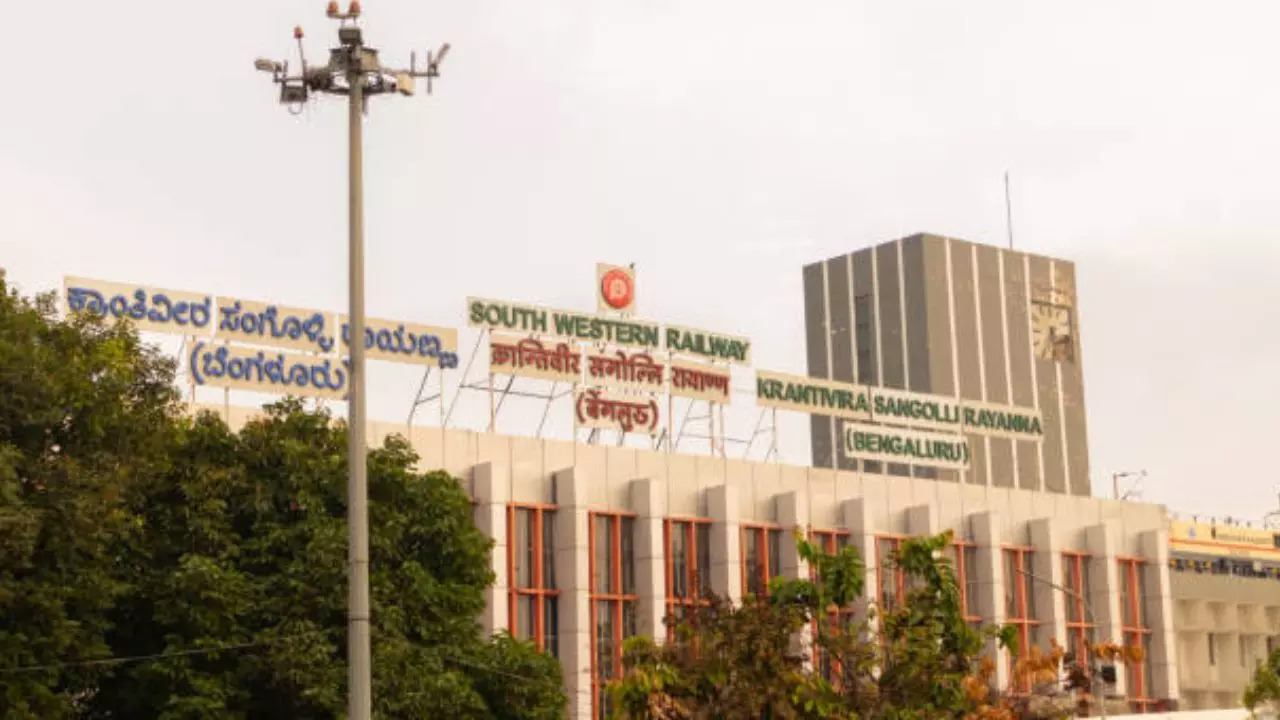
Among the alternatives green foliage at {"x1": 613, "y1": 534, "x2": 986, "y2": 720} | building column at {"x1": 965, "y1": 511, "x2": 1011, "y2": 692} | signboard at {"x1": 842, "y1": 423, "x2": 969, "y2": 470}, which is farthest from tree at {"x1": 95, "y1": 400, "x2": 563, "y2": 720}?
building column at {"x1": 965, "y1": 511, "x2": 1011, "y2": 692}

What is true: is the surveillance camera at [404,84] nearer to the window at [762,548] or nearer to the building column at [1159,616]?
the window at [762,548]

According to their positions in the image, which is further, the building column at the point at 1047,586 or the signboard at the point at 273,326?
the building column at the point at 1047,586

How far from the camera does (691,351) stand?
80.1 meters

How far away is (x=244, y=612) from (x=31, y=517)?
24.8ft

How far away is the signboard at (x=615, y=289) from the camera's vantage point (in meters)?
78.5

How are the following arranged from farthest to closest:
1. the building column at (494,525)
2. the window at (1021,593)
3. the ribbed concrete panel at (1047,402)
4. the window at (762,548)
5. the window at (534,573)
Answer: the ribbed concrete panel at (1047,402) < the window at (1021,593) < the window at (762,548) < the window at (534,573) < the building column at (494,525)

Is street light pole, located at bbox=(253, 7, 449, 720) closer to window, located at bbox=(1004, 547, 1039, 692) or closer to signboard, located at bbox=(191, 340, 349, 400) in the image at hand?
signboard, located at bbox=(191, 340, 349, 400)

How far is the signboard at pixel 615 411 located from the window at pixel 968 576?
52.5 feet

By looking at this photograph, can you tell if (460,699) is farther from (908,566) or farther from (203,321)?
(203,321)

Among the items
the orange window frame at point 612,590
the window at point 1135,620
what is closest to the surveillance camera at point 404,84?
the orange window frame at point 612,590

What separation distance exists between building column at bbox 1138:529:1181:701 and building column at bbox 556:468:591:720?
1269 inches

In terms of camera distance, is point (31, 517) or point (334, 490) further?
point (334, 490)

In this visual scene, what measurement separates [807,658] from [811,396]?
160 feet

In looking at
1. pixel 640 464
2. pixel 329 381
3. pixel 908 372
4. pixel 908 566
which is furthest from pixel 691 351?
pixel 908 372
